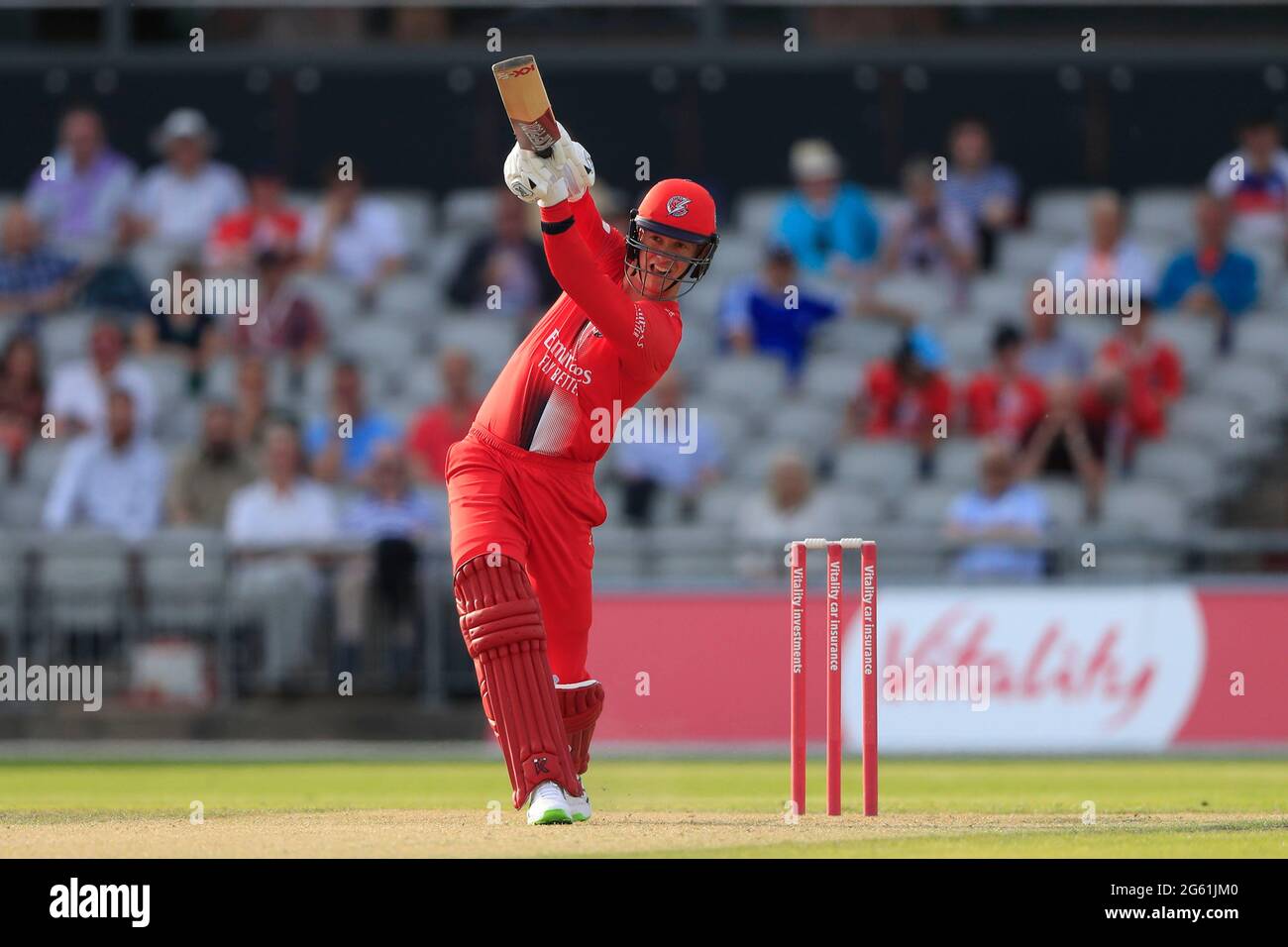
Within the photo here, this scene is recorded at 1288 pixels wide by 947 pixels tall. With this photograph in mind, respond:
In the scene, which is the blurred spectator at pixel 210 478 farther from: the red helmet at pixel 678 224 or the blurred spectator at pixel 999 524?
the red helmet at pixel 678 224

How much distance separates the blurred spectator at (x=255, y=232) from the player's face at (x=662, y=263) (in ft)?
35.0

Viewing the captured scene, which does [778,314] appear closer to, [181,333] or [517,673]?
[181,333]

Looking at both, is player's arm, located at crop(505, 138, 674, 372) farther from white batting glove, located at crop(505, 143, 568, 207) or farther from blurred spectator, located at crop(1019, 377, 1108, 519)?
blurred spectator, located at crop(1019, 377, 1108, 519)

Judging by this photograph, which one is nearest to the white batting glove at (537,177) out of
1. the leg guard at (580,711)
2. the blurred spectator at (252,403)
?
the leg guard at (580,711)

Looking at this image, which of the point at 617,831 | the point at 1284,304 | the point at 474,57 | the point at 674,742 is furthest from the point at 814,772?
the point at 474,57

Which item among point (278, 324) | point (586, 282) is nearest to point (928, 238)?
point (278, 324)

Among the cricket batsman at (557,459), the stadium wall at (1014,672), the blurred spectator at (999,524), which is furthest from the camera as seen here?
the blurred spectator at (999,524)

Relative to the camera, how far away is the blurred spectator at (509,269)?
19.1 meters

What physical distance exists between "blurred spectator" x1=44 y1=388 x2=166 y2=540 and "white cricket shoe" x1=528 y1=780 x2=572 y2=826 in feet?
30.3

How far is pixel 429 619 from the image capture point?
16391mm

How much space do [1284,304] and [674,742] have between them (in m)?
7.07

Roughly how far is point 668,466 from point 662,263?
850cm

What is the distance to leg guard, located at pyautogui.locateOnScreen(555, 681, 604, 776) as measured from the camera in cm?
926

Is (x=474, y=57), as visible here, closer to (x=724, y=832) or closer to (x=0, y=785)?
(x=0, y=785)
